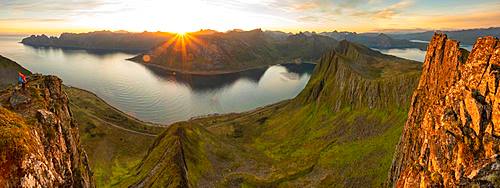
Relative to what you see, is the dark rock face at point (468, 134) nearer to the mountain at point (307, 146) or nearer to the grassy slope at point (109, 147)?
the mountain at point (307, 146)

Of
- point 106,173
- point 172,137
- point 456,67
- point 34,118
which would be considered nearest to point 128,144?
point 106,173

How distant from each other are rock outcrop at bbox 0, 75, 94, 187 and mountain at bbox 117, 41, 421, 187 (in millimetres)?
41809

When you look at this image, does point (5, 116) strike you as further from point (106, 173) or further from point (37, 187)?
point (106, 173)

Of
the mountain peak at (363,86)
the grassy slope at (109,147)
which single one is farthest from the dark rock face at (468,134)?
the grassy slope at (109,147)

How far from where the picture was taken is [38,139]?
40844mm

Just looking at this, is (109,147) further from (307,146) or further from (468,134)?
(468,134)

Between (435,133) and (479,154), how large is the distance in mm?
9672

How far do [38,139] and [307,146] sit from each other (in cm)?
11942

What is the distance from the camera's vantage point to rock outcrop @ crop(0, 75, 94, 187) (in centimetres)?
3266

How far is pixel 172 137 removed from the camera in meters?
123

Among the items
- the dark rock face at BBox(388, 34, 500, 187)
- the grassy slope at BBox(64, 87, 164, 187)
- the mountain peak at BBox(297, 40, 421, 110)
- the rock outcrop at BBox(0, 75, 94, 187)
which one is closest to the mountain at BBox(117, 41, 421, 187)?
the mountain peak at BBox(297, 40, 421, 110)

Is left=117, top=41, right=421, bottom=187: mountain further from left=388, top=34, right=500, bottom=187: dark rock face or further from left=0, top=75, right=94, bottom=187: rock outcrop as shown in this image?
left=388, top=34, right=500, bottom=187: dark rock face

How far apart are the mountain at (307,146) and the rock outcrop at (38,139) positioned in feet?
137

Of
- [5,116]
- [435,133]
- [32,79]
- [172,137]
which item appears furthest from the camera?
[172,137]
